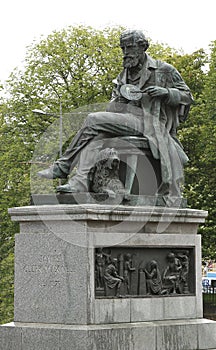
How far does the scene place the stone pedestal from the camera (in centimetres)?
1444

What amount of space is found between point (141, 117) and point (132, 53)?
1.03m

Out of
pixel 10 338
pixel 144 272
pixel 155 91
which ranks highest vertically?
pixel 155 91

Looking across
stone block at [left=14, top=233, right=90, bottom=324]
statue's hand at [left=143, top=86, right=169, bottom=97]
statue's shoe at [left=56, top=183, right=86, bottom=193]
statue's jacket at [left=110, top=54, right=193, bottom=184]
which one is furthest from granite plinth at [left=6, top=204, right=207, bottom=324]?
statue's hand at [left=143, top=86, right=169, bottom=97]

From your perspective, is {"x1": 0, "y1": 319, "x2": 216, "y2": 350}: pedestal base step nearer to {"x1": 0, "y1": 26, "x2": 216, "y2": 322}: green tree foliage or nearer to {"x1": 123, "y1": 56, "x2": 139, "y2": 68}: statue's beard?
{"x1": 123, "y1": 56, "x2": 139, "y2": 68}: statue's beard

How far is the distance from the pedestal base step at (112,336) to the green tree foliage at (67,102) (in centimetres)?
1976

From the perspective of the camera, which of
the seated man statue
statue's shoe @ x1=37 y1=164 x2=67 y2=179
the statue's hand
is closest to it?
the seated man statue

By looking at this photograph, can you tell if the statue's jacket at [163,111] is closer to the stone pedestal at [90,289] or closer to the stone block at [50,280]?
the stone pedestal at [90,289]

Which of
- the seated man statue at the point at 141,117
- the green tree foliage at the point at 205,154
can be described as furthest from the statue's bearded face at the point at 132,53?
the green tree foliage at the point at 205,154

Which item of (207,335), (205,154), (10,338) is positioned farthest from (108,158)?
(205,154)

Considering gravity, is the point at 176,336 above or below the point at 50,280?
below

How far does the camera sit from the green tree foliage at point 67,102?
3797 cm

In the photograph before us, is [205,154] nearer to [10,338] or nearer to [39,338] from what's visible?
[10,338]

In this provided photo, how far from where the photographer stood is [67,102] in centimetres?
3962

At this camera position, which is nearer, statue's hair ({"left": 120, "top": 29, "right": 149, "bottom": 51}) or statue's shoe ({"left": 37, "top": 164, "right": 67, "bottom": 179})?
statue's shoe ({"left": 37, "top": 164, "right": 67, "bottom": 179})
